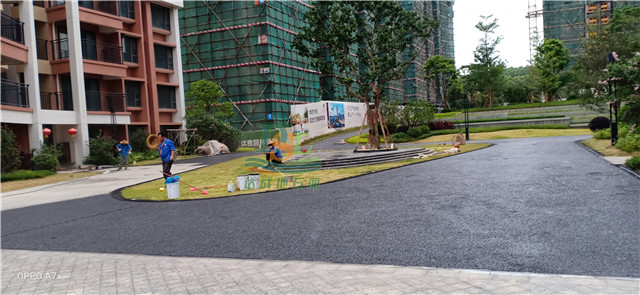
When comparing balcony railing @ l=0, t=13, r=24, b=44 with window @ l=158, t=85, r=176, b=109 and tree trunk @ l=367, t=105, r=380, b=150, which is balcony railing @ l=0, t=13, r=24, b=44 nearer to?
window @ l=158, t=85, r=176, b=109

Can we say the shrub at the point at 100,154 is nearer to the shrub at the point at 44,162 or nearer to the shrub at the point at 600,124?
the shrub at the point at 44,162

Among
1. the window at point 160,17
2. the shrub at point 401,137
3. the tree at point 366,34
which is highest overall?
the window at point 160,17

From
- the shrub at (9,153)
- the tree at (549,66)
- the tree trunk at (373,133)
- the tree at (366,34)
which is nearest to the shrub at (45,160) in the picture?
the shrub at (9,153)

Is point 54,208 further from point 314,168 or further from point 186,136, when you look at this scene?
point 186,136

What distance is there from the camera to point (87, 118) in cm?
2689

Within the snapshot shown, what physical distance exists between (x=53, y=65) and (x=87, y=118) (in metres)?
3.82

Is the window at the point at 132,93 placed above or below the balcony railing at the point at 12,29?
below

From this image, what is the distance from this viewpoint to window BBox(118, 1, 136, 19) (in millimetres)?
31580

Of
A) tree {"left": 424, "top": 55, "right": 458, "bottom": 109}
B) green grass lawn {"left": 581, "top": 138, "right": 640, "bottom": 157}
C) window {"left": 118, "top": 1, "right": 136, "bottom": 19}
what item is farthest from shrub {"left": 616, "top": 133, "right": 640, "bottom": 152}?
tree {"left": 424, "top": 55, "right": 458, "bottom": 109}

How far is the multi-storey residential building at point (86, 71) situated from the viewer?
2278cm

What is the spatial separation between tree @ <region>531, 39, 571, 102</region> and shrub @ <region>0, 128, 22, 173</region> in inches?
2141

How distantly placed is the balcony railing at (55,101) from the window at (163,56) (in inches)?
373

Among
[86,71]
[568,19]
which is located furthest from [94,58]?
[568,19]

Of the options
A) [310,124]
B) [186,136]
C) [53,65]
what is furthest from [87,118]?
[310,124]
